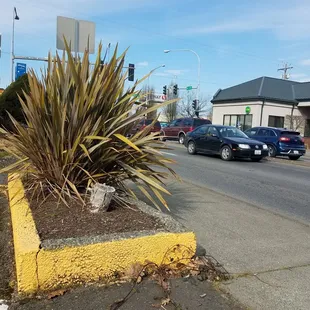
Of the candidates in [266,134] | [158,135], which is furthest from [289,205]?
[266,134]

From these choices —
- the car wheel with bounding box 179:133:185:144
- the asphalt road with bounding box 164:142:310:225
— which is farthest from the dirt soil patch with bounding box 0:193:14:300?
the car wheel with bounding box 179:133:185:144

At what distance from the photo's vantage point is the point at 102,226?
3.50 m

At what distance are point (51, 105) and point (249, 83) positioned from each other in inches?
1338

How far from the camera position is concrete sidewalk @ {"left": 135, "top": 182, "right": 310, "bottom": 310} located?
3.15m

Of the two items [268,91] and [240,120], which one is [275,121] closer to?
[268,91]

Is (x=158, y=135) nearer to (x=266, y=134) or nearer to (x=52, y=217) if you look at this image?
(x=52, y=217)

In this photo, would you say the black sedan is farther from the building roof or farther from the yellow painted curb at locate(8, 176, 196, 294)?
the building roof

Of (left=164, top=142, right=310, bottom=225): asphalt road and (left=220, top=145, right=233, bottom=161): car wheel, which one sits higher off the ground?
(left=220, top=145, right=233, bottom=161): car wheel

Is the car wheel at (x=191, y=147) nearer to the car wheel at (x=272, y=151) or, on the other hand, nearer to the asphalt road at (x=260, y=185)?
the asphalt road at (x=260, y=185)

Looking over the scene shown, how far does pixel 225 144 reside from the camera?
15.4 meters

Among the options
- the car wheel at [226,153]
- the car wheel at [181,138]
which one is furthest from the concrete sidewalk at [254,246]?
the car wheel at [181,138]

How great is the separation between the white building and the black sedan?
53.9ft

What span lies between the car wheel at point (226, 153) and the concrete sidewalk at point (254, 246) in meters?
8.06

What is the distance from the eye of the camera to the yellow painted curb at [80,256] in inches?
110
